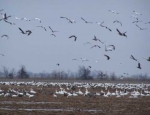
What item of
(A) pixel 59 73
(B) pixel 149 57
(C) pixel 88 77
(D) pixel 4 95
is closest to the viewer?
(B) pixel 149 57

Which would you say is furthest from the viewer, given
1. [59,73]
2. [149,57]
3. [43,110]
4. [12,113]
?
[59,73]

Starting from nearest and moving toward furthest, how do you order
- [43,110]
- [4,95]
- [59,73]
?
[43,110]
[4,95]
[59,73]

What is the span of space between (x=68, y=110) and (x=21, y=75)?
336 feet

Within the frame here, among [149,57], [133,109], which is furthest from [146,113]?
[149,57]

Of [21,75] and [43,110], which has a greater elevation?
[21,75]

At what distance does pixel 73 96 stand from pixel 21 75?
87.5m

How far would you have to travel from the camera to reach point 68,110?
28359 millimetres

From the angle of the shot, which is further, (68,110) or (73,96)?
(73,96)

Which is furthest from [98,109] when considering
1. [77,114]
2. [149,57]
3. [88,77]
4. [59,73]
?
[59,73]

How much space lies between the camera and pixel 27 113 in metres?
26.1

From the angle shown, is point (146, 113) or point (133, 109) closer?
point (146, 113)

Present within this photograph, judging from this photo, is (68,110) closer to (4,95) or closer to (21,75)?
(4,95)

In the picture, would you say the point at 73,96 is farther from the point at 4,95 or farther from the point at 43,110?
the point at 43,110

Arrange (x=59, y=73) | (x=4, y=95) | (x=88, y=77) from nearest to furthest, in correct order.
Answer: (x=4, y=95) → (x=88, y=77) → (x=59, y=73)
